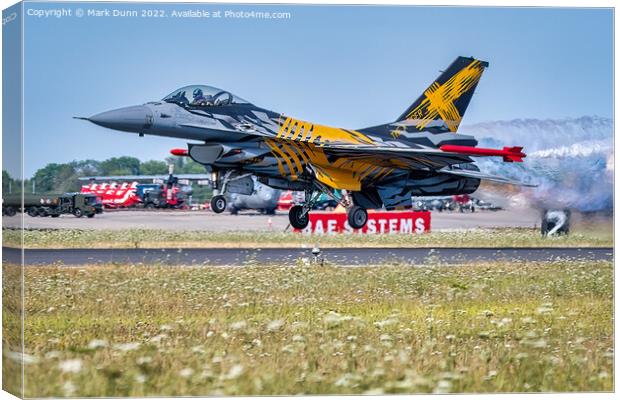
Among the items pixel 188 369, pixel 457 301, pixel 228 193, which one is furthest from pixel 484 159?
pixel 188 369

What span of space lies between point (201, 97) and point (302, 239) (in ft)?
15.9

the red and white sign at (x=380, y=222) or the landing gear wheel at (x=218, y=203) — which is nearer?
the landing gear wheel at (x=218, y=203)

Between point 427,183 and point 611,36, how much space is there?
659 cm

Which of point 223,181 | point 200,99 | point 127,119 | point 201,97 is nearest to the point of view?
→ point 127,119

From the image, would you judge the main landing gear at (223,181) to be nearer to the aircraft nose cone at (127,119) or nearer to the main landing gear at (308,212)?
the main landing gear at (308,212)

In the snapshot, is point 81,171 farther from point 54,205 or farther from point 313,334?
point 313,334

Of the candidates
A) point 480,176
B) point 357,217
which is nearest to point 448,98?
point 480,176

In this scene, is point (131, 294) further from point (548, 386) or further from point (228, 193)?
point (548, 386)

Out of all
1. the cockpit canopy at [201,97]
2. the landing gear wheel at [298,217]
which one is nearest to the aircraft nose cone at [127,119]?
the cockpit canopy at [201,97]

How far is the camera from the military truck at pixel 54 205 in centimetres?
1648

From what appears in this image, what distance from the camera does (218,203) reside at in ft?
74.5

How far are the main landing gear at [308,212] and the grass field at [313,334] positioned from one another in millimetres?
2160

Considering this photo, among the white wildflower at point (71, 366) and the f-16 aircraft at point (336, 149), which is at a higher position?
the f-16 aircraft at point (336, 149)

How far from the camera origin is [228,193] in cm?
2333
